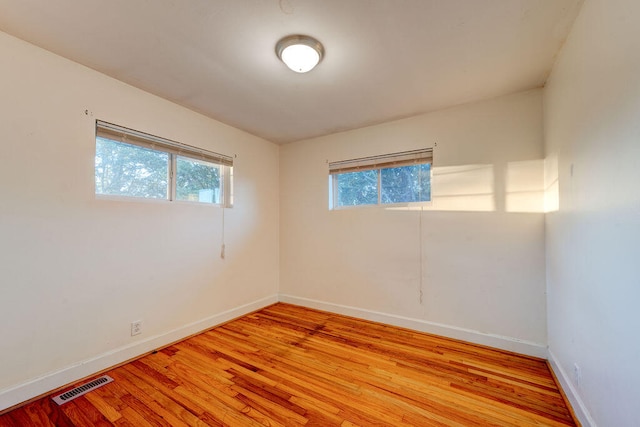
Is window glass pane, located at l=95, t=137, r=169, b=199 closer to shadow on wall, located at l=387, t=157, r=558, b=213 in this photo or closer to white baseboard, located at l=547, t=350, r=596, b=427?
shadow on wall, located at l=387, t=157, r=558, b=213

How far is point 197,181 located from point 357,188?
6.06ft

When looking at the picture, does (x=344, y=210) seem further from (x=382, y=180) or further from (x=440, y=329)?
(x=440, y=329)

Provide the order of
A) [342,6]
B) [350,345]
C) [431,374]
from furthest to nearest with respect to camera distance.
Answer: [350,345]
[431,374]
[342,6]

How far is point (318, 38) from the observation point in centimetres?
166

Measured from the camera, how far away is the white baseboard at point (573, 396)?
1.38m

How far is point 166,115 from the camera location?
2.47 m

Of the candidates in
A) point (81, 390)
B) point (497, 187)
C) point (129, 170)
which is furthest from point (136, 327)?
point (497, 187)

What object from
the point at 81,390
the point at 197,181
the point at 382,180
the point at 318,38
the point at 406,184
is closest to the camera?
the point at 318,38

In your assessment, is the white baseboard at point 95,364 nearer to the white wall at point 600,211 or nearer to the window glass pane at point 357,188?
the window glass pane at point 357,188

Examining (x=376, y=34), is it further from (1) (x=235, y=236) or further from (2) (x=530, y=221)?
(1) (x=235, y=236)

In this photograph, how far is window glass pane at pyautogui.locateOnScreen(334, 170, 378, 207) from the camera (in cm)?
316

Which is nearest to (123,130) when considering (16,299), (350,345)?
(16,299)

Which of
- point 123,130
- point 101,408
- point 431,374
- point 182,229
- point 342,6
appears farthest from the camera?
point 182,229

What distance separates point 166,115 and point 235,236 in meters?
1.45
